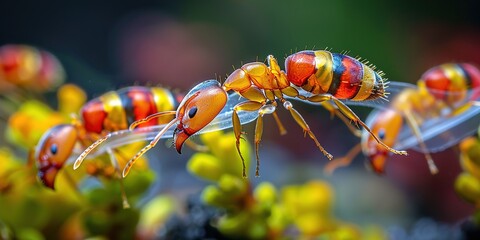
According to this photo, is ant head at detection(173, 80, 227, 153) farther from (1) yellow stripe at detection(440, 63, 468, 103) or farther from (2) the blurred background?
(1) yellow stripe at detection(440, 63, 468, 103)

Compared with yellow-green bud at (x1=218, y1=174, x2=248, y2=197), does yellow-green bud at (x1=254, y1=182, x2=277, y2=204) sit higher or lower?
lower

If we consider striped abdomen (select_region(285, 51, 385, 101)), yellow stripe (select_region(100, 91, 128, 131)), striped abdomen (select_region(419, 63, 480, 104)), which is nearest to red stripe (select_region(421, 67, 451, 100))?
striped abdomen (select_region(419, 63, 480, 104))

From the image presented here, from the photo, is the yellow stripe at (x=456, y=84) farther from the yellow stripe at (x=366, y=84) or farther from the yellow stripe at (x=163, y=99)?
the yellow stripe at (x=163, y=99)

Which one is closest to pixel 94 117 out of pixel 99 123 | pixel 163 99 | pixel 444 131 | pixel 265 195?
pixel 99 123

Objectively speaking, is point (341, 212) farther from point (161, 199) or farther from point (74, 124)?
point (74, 124)

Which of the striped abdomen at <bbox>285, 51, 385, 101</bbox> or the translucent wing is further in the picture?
the translucent wing

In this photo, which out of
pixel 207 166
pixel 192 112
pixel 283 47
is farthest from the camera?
pixel 283 47

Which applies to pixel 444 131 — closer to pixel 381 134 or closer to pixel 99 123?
pixel 381 134
